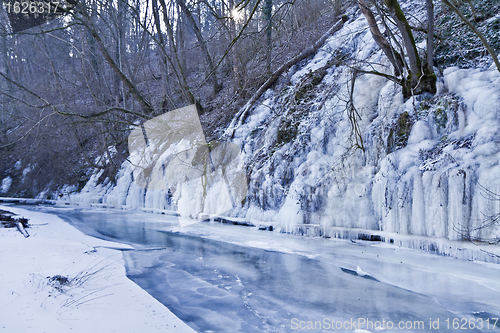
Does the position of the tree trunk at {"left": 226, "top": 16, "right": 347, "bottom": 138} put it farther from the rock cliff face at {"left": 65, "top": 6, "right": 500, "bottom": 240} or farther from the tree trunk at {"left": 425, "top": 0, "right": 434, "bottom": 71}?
the tree trunk at {"left": 425, "top": 0, "right": 434, "bottom": 71}

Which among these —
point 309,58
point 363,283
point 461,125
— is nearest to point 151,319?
point 363,283

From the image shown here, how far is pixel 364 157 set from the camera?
5.86 meters

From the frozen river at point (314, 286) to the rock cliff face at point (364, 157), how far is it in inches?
25.8

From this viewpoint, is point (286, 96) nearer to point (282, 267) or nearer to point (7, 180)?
point (282, 267)

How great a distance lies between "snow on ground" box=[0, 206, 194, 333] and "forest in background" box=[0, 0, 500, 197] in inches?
67.5

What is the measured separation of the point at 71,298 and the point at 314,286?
2.42m

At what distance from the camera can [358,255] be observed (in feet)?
15.0

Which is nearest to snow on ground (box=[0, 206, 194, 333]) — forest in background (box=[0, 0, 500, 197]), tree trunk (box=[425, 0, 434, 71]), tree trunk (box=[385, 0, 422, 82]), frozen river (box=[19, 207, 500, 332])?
→ frozen river (box=[19, 207, 500, 332])

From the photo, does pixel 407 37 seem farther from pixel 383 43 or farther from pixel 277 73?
pixel 277 73

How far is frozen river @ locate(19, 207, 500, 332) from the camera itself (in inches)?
104

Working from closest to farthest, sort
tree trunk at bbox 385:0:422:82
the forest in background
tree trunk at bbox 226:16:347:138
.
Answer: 1. tree trunk at bbox 385:0:422:82
2. the forest in background
3. tree trunk at bbox 226:16:347:138

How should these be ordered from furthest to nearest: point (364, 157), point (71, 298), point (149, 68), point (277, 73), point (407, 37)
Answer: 1. point (149, 68)
2. point (277, 73)
3. point (364, 157)
4. point (407, 37)
5. point (71, 298)

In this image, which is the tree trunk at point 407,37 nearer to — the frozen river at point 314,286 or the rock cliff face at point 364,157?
the rock cliff face at point 364,157

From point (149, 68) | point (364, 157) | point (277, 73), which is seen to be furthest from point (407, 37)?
point (149, 68)
